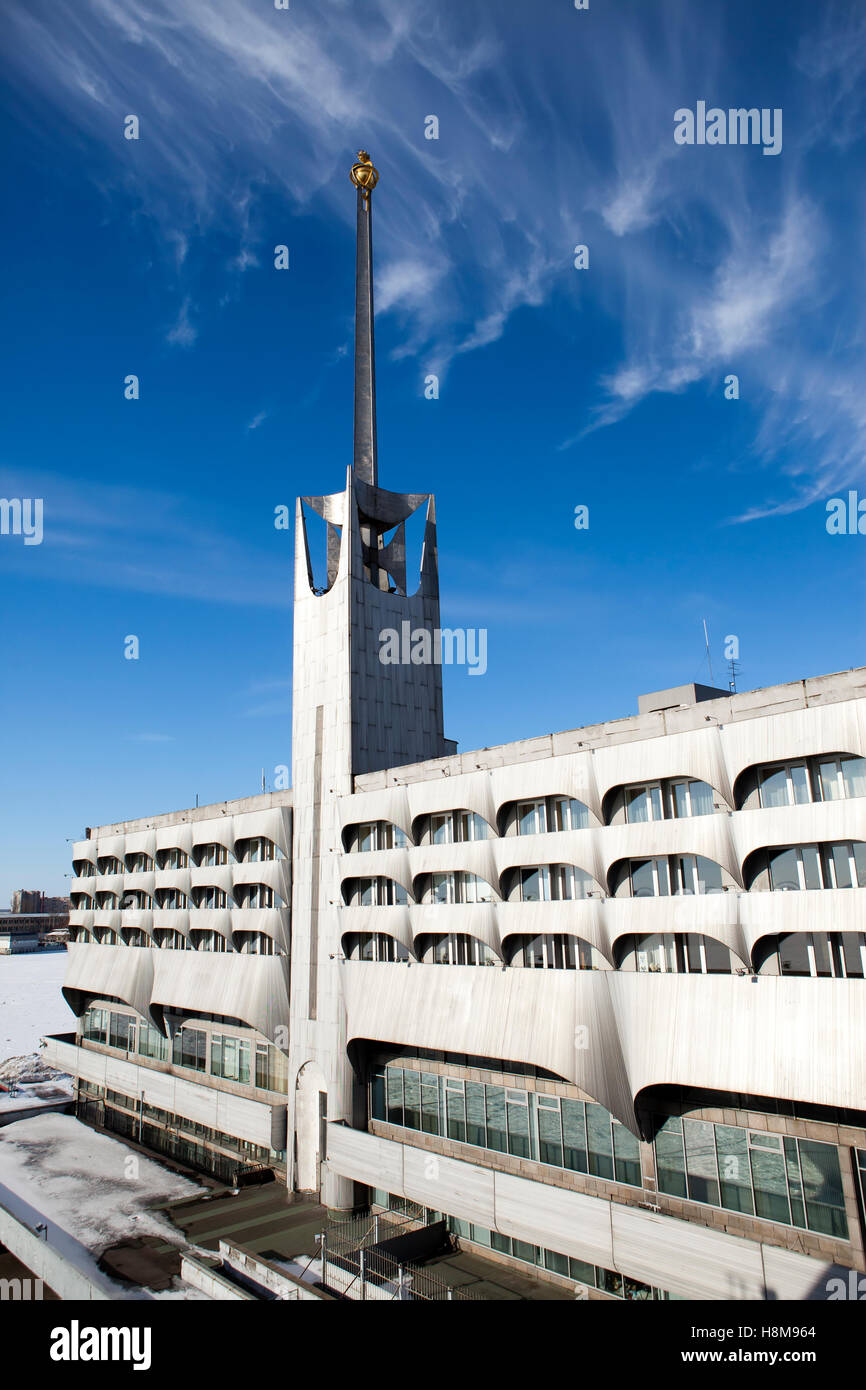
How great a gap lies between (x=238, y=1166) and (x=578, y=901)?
109 ft

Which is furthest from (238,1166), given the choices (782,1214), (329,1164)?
(782,1214)

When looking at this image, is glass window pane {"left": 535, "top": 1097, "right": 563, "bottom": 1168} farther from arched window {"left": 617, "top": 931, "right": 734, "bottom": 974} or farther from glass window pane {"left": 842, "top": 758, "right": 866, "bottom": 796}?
glass window pane {"left": 842, "top": 758, "right": 866, "bottom": 796}

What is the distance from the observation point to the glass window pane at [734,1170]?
95.4 feet

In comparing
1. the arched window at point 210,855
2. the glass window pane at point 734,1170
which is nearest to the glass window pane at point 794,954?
the glass window pane at point 734,1170

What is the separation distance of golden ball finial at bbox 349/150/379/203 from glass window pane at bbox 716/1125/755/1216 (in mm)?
61499

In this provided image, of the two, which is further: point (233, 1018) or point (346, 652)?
point (233, 1018)

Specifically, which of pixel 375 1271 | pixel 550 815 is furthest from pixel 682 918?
pixel 375 1271

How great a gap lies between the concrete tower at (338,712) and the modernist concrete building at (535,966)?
0.65 feet

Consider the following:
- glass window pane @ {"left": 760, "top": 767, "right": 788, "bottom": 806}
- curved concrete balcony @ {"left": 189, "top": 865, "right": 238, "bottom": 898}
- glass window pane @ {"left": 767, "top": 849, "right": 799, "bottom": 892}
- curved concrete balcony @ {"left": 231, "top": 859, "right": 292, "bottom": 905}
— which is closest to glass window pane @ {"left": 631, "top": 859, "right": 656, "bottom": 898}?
glass window pane @ {"left": 767, "top": 849, "right": 799, "bottom": 892}

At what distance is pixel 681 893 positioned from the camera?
1241 inches

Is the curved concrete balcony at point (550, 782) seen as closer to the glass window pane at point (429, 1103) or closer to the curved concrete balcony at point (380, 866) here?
the curved concrete balcony at point (380, 866)

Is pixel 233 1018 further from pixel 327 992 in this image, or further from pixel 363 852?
pixel 363 852
